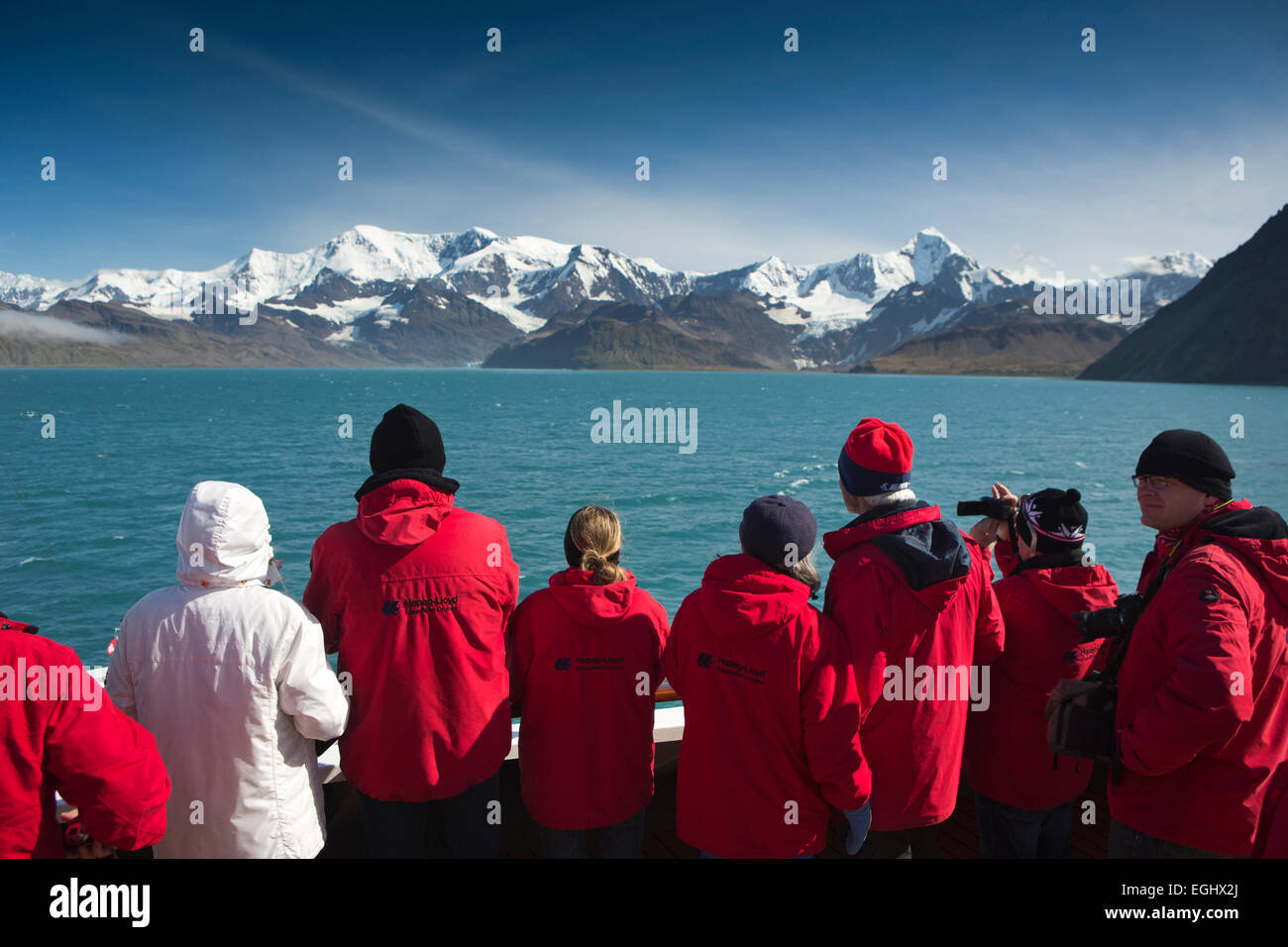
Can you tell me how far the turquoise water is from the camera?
76.5ft

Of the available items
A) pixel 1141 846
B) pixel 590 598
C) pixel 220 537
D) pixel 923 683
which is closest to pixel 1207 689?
pixel 1141 846

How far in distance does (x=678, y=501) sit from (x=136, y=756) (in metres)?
31.4

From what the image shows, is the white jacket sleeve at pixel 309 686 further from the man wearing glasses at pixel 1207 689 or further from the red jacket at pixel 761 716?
the man wearing glasses at pixel 1207 689

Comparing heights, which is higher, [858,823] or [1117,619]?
[1117,619]

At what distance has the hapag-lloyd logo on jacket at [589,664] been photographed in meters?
3.53

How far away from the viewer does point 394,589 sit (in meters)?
3.42

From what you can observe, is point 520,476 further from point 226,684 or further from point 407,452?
point 226,684

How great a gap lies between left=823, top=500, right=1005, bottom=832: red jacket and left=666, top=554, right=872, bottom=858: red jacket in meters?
0.22

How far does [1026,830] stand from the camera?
374cm

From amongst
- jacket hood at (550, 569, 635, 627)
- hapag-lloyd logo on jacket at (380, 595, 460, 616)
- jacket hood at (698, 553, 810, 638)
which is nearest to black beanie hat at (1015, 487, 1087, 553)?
jacket hood at (698, 553, 810, 638)

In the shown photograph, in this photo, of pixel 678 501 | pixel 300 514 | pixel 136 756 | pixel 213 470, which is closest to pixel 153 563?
pixel 300 514

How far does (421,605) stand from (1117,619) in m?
3.01

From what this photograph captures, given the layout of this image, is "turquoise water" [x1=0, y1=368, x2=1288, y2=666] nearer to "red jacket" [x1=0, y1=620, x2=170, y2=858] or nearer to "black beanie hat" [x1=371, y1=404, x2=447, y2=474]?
"black beanie hat" [x1=371, y1=404, x2=447, y2=474]

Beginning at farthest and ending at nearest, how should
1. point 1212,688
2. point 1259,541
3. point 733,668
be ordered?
1. point 733,668
2. point 1259,541
3. point 1212,688
